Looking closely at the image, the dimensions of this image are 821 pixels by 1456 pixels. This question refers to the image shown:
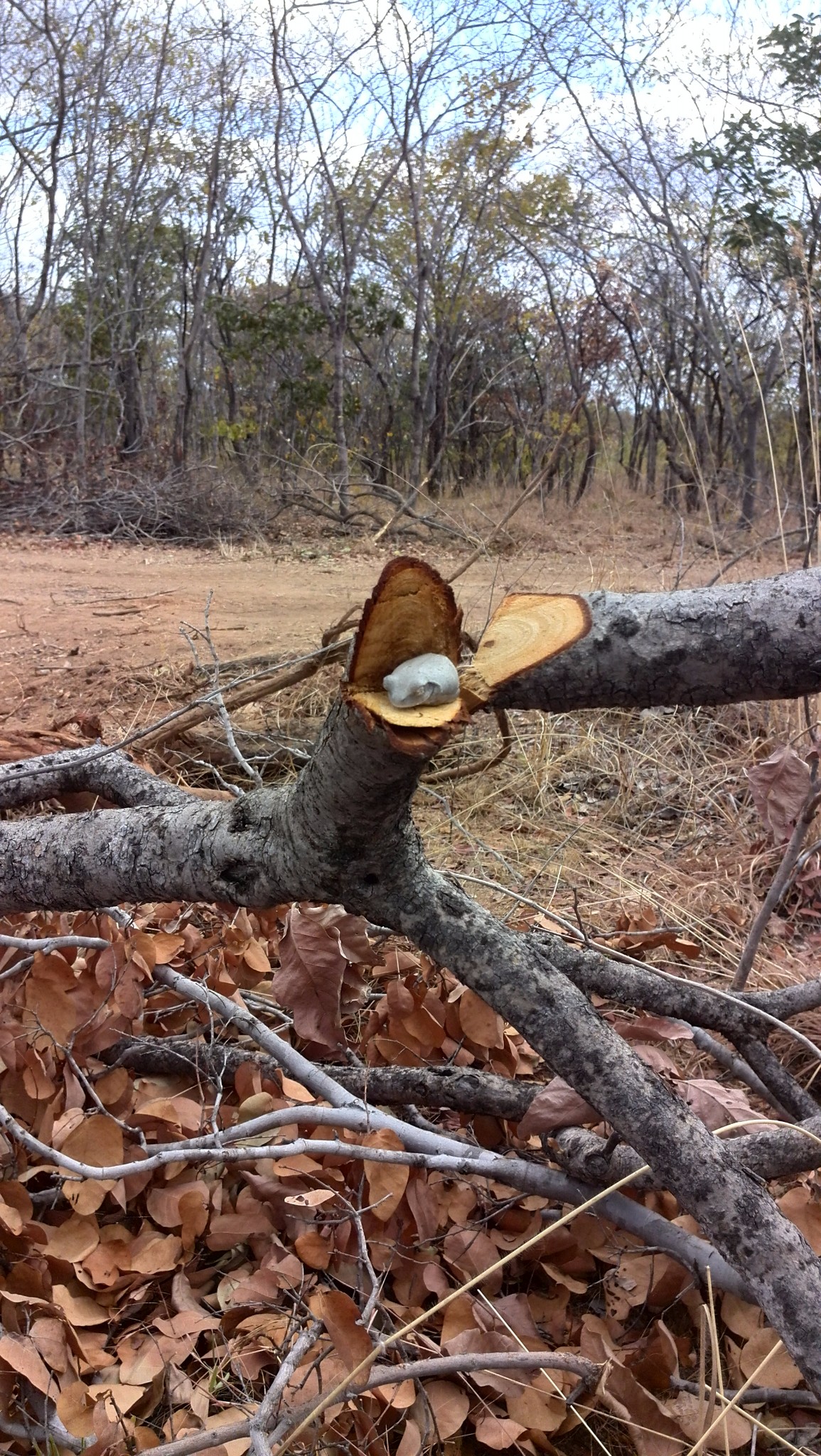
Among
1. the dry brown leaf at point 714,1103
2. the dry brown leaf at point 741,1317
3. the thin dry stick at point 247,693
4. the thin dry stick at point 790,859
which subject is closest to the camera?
the dry brown leaf at point 741,1317

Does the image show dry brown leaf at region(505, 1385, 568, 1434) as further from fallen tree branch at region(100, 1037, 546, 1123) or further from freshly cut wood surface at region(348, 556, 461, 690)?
freshly cut wood surface at region(348, 556, 461, 690)

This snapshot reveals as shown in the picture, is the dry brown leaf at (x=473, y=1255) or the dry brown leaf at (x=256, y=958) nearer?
the dry brown leaf at (x=473, y=1255)

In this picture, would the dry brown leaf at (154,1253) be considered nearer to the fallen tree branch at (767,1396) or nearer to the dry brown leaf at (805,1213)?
the fallen tree branch at (767,1396)

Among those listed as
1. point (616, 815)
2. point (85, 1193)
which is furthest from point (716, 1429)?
point (616, 815)

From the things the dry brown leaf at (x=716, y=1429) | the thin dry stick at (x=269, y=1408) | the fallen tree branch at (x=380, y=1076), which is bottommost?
the dry brown leaf at (x=716, y=1429)

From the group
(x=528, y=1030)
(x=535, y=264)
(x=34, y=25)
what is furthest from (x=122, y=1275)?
(x=535, y=264)

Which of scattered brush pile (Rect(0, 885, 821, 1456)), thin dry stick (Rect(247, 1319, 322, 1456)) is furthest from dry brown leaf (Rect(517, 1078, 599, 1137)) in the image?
thin dry stick (Rect(247, 1319, 322, 1456))

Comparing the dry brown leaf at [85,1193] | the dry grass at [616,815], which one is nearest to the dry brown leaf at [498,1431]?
the dry brown leaf at [85,1193]
